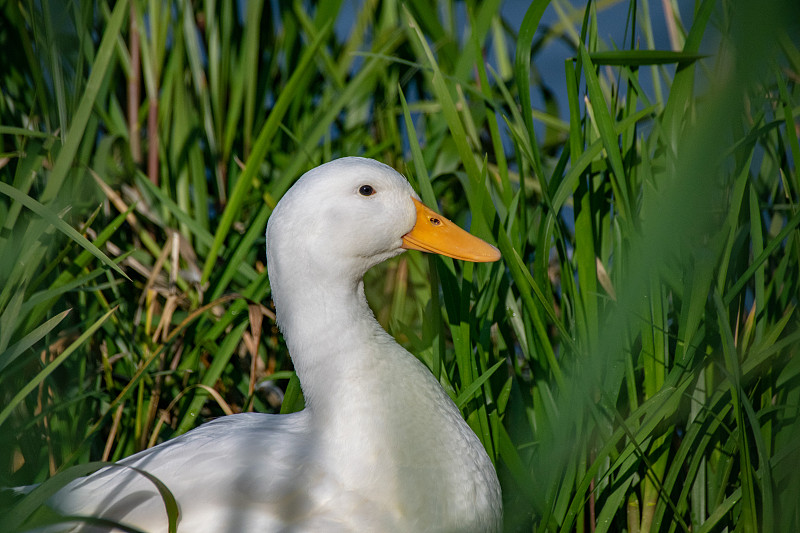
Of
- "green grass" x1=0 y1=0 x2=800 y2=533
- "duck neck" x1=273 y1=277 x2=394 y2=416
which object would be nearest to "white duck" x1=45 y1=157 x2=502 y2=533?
"duck neck" x1=273 y1=277 x2=394 y2=416

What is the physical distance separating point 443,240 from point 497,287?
253 millimetres

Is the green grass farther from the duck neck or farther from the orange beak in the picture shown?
the duck neck

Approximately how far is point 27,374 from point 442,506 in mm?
1042

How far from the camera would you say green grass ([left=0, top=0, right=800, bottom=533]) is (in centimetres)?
161

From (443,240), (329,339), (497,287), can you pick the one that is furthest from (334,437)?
(497,287)

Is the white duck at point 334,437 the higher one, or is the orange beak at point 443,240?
the orange beak at point 443,240

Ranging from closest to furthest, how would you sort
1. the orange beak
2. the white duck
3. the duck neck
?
the white duck → the duck neck → the orange beak

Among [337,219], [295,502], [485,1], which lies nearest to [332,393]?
[295,502]

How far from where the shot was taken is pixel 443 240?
5.74 ft

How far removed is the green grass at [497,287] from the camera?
Result: 161 centimetres

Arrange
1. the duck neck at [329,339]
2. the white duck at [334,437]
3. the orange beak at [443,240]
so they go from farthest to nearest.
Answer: the orange beak at [443,240] < the duck neck at [329,339] < the white duck at [334,437]

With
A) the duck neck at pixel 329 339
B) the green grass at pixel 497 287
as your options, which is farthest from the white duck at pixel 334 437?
the green grass at pixel 497 287

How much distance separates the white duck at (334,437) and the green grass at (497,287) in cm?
18

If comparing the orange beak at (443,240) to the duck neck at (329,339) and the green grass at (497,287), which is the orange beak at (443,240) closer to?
the green grass at (497,287)
